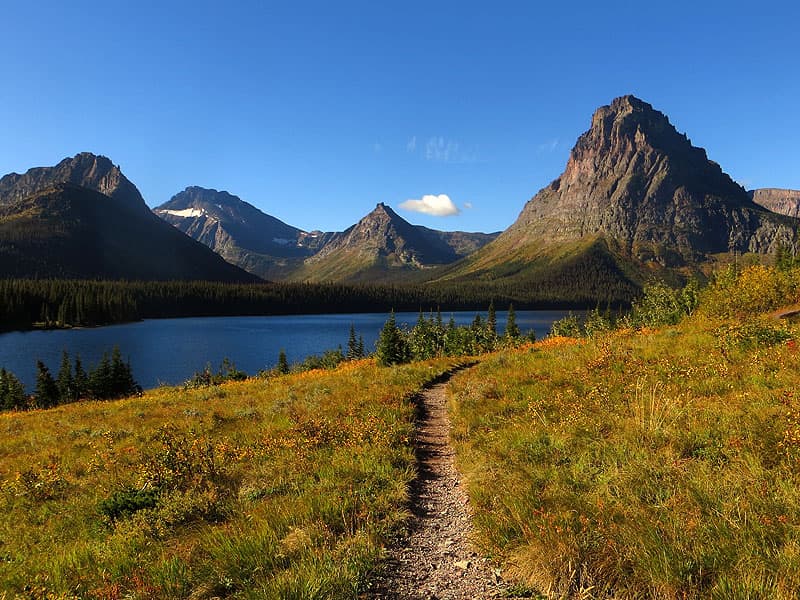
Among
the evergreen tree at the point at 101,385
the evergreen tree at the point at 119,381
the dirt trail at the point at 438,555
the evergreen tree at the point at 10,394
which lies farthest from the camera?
the evergreen tree at the point at 119,381

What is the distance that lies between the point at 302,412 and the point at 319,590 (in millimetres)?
11330

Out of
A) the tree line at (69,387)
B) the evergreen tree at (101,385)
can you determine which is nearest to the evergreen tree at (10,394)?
the tree line at (69,387)

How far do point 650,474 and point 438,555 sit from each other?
373cm

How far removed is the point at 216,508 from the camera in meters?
7.73

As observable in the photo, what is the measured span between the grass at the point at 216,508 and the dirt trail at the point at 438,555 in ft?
1.11

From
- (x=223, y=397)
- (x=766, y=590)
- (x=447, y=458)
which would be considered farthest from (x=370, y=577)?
(x=223, y=397)

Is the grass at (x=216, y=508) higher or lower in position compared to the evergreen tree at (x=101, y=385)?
higher

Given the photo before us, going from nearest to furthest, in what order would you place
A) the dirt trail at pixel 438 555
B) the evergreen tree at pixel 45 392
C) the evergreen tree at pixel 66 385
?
the dirt trail at pixel 438 555
the evergreen tree at pixel 45 392
the evergreen tree at pixel 66 385

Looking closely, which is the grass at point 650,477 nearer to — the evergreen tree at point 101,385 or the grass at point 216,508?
the grass at point 216,508

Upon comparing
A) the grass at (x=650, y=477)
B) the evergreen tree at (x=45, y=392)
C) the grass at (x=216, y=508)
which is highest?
the grass at (x=650, y=477)

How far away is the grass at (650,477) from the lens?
15.6ft

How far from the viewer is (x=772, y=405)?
29.3 feet

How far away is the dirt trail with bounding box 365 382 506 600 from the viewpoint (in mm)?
5148

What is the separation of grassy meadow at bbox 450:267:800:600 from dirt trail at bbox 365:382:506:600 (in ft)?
1.10
